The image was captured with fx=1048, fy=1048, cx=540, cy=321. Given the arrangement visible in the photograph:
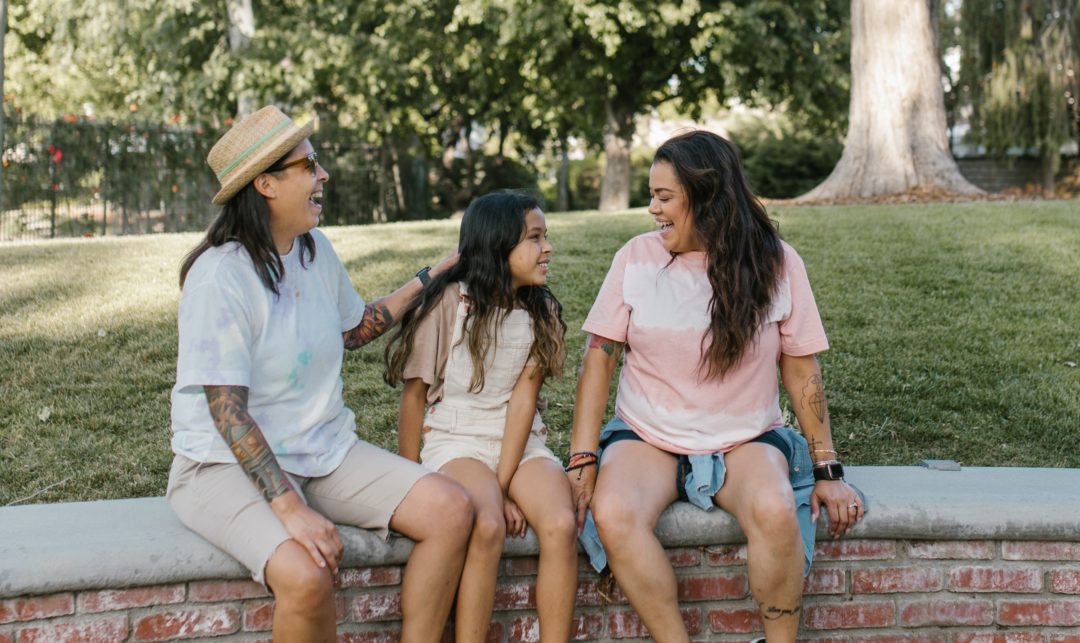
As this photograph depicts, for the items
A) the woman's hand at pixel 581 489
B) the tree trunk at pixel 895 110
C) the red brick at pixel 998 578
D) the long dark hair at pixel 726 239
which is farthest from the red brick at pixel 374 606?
the tree trunk at pixel 895 110

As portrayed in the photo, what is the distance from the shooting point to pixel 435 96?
2084 centimetres

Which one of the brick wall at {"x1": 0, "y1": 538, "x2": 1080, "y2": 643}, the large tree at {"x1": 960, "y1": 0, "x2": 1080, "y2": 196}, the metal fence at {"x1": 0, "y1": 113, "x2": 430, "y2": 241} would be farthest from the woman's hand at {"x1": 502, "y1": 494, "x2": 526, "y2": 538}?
the large tree at {"x1": 960, "y1": 0, "x2": 1080, "y2": 196}

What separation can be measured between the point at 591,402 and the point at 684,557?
54 centimetres

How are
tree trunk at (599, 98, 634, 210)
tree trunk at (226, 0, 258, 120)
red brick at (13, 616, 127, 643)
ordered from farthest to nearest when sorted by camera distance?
tree trunk at (599, 98, 634, 210) → tree trunk at (226, 0, 258, 120) → red brick at (13, 616, 127, 643)

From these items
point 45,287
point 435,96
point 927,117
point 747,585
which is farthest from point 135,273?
point 435,96

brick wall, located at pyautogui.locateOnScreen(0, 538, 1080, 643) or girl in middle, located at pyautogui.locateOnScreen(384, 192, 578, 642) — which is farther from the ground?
girl in middle, located at pyautogui.locateOnScreen(384, 192, 578, 642)

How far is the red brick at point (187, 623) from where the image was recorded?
9.06ft

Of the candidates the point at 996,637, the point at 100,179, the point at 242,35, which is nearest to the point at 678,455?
the point at 996,637

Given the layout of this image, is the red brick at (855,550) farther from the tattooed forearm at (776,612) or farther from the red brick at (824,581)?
the tattooed forearm at (776,612)

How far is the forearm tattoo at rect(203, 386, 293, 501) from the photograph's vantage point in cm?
262

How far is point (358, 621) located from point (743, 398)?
1319 mm

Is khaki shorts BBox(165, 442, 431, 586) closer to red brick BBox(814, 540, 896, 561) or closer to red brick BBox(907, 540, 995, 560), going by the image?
Answer: red brick BBox(814, 540, 896, 561)

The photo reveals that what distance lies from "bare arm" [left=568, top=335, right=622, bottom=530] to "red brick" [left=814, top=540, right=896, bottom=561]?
720 mm

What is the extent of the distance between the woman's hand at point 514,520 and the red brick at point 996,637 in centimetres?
141
